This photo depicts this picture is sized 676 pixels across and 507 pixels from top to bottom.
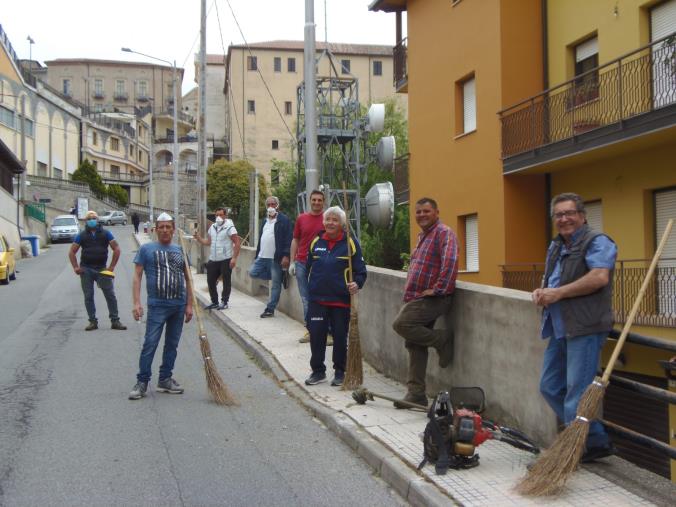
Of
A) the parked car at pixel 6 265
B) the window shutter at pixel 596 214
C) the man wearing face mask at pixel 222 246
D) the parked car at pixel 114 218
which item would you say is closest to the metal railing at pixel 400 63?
the window shutter at pixel 596 214

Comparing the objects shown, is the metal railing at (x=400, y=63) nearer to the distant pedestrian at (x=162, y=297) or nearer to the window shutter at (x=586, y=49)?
the window shutter at (x=586, y=49)

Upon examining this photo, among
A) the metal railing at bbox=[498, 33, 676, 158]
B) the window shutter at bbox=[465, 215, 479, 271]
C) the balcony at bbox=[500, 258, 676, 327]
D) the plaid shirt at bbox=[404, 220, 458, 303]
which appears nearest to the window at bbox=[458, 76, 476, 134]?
the metal railing at bbox=[498, 33, 676, 158]

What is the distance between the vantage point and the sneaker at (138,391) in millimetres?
7258

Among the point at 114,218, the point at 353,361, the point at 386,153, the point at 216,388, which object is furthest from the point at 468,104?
the point at 114,218

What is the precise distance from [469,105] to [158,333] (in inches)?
Answer: 522

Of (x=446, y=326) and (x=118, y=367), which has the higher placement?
(x=446, y=326)

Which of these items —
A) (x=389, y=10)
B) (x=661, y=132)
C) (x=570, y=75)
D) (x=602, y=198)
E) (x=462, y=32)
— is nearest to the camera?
(x=661, y=132)

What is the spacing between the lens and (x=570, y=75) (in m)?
16.6

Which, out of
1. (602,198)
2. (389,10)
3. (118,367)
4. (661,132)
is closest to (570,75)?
(602,198)

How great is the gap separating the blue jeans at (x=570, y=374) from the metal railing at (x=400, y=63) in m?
19.1

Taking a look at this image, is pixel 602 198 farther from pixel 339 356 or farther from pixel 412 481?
pixel 412 481

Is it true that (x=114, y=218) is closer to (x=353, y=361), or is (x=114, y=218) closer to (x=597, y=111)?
(x=597, y=111)

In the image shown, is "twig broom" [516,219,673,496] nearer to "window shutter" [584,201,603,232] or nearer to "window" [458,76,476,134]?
"window shutter" [584,201,603,232]

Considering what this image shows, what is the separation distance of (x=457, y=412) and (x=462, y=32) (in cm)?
1523
